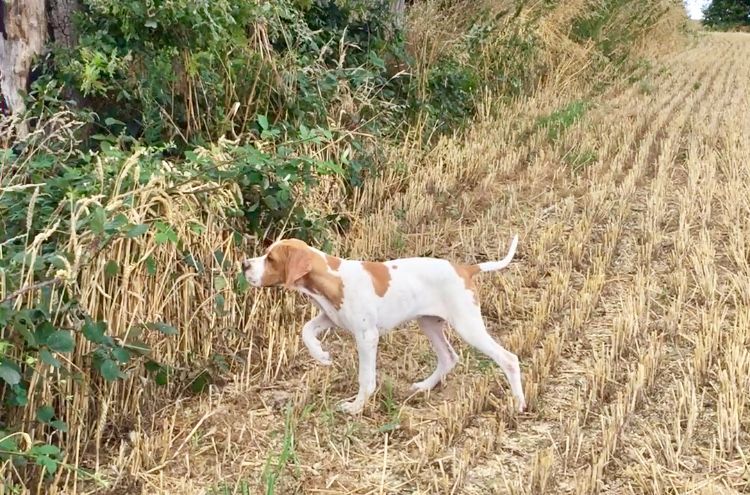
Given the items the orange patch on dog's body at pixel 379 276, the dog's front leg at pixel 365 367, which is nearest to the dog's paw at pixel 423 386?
the dog's front leg at pixel 365 367

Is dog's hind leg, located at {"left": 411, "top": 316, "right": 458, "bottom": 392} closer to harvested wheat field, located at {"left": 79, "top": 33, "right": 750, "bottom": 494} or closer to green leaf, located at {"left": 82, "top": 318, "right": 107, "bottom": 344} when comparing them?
harvested wheat field, located at {"left": 79, "top": 33, "right": 750, "bottom": 494}

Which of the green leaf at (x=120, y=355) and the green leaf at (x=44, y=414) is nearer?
the green leaf at (x=44, y=414)

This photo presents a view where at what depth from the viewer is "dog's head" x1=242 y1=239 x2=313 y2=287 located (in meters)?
3.18

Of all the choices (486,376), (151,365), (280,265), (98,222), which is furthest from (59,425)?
(486,376)

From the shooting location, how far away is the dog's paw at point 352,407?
3320 mm

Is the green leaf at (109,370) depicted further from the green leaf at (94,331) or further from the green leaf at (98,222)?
the green leaf at (98,222)

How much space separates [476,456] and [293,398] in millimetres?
924

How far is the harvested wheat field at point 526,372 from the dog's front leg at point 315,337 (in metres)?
0.21

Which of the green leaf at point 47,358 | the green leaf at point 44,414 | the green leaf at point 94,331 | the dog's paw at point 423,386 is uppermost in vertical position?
the green leaf at point 94,331

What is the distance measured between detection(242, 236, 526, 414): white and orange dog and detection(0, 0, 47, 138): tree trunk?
7.42ft

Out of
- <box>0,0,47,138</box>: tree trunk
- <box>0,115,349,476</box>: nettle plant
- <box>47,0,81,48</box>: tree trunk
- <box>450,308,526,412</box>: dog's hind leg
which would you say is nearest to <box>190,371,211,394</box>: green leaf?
<box>0,115,349,476</box>: nettle plant

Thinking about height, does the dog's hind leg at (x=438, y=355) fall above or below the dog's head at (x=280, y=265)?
below

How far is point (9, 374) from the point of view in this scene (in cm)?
250

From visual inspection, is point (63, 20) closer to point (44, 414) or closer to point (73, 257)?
point (73, 257)
